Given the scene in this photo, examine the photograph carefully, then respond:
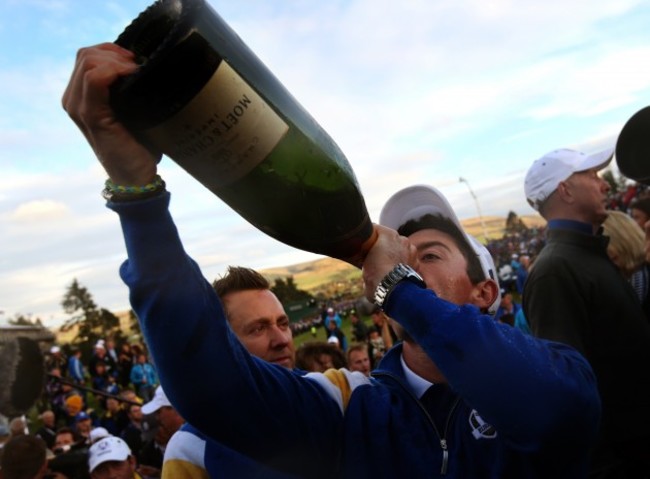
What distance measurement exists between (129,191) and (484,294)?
49.6 inches

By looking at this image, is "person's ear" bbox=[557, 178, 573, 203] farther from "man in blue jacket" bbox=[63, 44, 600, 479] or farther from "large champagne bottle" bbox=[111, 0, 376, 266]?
"large champagne bottle" bbox=[111, 0, 376, 266]

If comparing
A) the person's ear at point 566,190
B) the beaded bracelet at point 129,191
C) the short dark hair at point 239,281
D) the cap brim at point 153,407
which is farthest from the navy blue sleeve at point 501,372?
the cap brim at point 153,407

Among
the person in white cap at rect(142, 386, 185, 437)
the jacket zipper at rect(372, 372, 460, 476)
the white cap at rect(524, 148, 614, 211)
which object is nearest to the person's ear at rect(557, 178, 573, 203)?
the white cap at rect(524, 148, 614, 211)

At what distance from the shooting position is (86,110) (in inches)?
42.9

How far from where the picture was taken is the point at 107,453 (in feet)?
16.8

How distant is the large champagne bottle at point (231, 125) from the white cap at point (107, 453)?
4491 mm

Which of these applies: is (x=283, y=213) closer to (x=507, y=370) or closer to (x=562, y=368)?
(x=507, y=370)

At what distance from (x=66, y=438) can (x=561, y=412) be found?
366 inches

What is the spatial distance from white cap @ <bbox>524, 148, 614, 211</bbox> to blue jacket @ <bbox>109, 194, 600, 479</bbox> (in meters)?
2.04

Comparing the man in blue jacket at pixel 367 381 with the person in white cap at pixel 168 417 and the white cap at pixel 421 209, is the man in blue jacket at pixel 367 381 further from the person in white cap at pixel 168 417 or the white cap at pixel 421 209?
the person in white cap at pixel 168 417

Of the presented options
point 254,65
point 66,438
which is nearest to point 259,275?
point 254,65

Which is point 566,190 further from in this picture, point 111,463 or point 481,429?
point 111,463

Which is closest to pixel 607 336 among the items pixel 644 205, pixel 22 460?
pixel 644 205

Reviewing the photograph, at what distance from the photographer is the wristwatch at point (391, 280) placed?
1.48 metres
